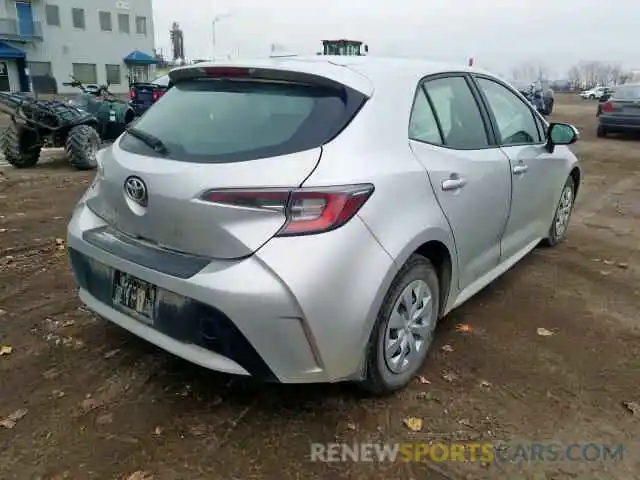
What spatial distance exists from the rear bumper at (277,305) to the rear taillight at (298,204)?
0.13ft

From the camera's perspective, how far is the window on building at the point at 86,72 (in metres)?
41.7

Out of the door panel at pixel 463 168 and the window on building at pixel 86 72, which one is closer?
the door panel at pixel 463 168

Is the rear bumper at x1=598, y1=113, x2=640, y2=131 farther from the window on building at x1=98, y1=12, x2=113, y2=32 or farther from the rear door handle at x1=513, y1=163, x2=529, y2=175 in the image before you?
the window on building at x1=98, y1=12, x2=113, y2=32

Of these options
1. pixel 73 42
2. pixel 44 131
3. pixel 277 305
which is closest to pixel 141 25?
pixel 73 42

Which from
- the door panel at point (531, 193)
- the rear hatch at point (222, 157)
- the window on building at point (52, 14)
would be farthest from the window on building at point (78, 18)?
the rear hatch at point (222, 157)

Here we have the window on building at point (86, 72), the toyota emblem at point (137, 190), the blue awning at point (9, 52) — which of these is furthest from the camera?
the window on building at point (86, 72)

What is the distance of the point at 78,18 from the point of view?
41125mm

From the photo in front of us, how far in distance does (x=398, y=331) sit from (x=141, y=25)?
156ft

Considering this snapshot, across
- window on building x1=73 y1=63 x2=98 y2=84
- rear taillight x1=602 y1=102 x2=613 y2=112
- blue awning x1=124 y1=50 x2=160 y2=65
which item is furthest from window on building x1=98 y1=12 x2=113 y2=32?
rear taillight x1=602 y1=102 x2=613 y2=112

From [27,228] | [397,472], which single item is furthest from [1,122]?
[397,472]

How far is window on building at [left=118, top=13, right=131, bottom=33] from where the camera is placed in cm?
4317

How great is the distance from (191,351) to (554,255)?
143 inches

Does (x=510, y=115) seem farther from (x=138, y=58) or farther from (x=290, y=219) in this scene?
(x=138, y=58)

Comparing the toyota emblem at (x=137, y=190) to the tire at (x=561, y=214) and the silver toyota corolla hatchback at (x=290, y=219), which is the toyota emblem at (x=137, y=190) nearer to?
the silver toyota corolla hatchback at (x=290, y=219)
